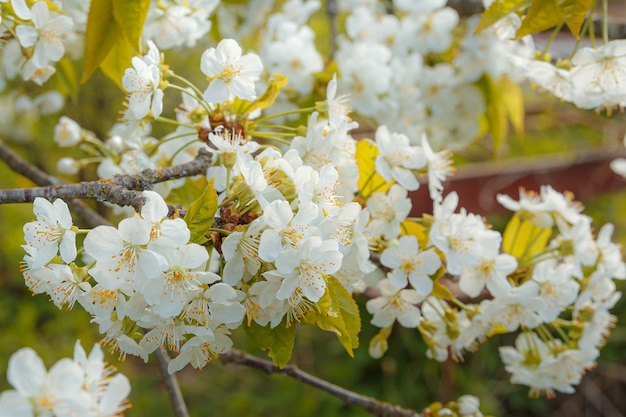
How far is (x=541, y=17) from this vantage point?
1.07m

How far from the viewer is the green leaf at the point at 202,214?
2.76 feet

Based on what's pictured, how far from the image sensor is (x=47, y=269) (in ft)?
2.91

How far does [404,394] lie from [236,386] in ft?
3.16

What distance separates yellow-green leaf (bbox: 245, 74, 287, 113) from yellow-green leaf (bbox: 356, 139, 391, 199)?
0.21 meters

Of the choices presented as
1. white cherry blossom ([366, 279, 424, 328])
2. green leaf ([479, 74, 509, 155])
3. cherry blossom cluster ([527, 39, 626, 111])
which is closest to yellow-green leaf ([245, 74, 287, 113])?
white cherry blossom ([366, 279, 424, 328])

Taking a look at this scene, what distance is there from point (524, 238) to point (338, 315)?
2.09 ft

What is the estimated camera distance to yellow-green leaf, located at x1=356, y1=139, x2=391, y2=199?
1206 mm

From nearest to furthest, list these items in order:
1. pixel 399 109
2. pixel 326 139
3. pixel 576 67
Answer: pixel 326 139 < pixel 576 67 < pixel 399 109

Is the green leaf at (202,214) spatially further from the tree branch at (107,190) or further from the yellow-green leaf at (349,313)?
the yellow-green leaf at (349,313)

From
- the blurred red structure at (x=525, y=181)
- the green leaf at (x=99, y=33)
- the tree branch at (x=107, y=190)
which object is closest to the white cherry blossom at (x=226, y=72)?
the tree branch at (x=107, y=190)

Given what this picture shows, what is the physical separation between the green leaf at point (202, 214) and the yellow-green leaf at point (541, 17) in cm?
60

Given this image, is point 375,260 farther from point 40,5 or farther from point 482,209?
point 482,209

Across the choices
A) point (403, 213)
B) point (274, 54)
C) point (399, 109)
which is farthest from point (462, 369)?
point (403, 213)

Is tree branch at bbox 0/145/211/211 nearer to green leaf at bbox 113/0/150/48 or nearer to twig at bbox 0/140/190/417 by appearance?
green leaf at bbox 113/0/150/48
